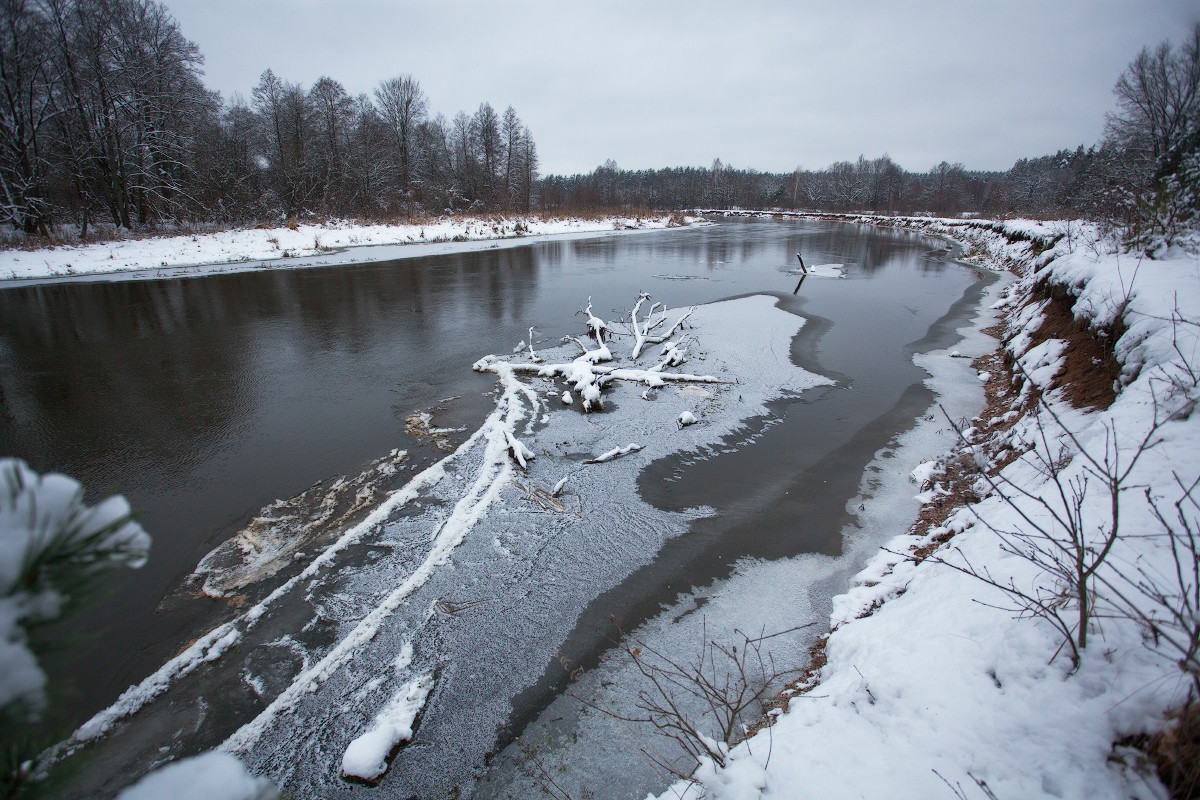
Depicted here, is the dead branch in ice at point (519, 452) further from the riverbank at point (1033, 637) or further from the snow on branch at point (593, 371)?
the riverbank at point (1033, 637)

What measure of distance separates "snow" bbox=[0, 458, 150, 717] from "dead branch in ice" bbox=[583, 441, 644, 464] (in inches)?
240

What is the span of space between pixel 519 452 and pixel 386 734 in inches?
146

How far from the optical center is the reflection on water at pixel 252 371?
5.41 meters

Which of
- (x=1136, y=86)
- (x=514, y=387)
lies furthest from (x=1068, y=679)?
(x=1136, y=86)

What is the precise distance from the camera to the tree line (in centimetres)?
2086

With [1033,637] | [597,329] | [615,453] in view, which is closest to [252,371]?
[597,329]

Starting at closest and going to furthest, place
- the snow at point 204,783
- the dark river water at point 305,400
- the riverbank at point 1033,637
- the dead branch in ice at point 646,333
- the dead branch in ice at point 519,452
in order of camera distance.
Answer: the snow at point 204,783 < the riverbank at point 1033,637 < the dark river water at point 305,400 < the dead branch in ice at point 519,452 < the dead branch in ice at point 646,333

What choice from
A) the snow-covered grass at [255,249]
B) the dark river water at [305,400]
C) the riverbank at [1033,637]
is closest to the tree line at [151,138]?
the snow-covered grass at [255,249]

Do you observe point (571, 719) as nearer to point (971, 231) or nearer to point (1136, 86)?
point (1136, 86)

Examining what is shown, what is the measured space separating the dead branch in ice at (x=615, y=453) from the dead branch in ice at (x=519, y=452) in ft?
2.60

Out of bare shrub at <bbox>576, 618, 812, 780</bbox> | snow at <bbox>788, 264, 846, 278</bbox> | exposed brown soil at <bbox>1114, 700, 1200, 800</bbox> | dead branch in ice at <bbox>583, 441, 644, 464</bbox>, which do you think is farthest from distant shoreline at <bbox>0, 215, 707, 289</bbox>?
exposed brown soil at <bbox>1114, 700, 1200, 800</bbox>

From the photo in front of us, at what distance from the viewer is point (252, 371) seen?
10008 millimetres

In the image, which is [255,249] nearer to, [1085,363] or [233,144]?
[233,144]

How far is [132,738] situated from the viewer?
3.36 metres
